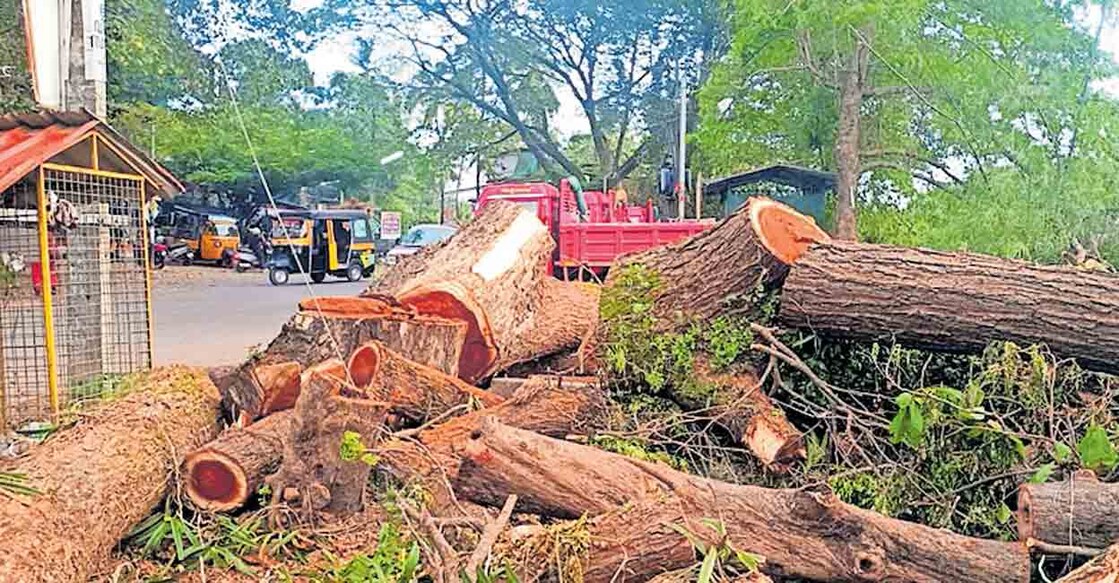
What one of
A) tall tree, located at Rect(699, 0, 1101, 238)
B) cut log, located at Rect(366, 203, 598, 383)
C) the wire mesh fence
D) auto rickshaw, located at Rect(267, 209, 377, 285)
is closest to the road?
auto rickshaw, located at Rect(267, 209, 377, 285)

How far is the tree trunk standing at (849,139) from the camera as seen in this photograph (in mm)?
13602

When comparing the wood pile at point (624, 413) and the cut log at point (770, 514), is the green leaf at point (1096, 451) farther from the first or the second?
the cut log at point (770, 514)

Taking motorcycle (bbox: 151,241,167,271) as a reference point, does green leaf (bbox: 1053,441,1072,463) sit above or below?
below

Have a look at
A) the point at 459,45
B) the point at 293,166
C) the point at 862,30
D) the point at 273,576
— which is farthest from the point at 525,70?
the point at 273,576

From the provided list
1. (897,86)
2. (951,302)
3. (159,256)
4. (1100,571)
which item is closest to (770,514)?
(1100,571)

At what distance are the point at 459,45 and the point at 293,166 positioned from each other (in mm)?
5783

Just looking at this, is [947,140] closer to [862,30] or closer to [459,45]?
[862,30]

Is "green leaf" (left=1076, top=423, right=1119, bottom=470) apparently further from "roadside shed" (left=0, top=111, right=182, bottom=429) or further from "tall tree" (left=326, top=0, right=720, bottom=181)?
"tall tree" (left=326, top=0, right=720, bottom=181)

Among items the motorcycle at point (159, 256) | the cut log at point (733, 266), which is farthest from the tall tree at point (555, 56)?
the cut log at point (733, 266)

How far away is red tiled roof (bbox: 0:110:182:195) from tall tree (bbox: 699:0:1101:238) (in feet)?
29.6

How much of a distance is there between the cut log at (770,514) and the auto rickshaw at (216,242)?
22.2 meters

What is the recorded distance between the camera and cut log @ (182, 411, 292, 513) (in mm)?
3943

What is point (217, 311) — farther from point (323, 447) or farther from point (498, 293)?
point (323, 447)

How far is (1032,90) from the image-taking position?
1113 centimetres
